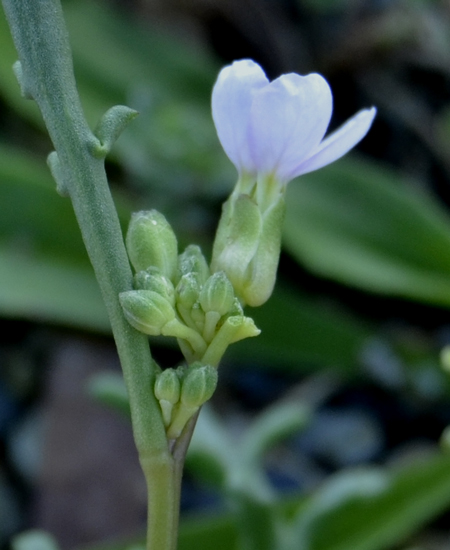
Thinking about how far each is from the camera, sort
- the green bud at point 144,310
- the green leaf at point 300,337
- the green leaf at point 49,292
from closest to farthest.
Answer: the green bud at point 144,310, the green leaf at point 49,292, the green leaf at point 300,337

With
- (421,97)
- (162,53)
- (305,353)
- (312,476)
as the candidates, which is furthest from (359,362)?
(162,53)

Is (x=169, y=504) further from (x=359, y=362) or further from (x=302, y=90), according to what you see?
(x=359, y=362)

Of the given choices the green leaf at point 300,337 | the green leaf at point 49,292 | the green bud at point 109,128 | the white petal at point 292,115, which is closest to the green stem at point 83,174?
the green bud at point 109,128

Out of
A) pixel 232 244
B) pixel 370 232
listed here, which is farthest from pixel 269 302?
pixel 232 244

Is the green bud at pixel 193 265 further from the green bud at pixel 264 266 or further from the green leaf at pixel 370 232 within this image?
the green leaf at pixel 370 232

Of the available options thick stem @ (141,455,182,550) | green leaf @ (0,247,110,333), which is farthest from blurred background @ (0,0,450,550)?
thick stem @ (141,455,182,550)

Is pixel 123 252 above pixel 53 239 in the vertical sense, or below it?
below

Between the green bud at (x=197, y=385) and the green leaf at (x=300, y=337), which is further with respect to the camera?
the green leaf at (x=300, y=337)

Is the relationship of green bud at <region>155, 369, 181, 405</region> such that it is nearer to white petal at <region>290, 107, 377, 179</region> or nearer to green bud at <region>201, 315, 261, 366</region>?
green bud at <region>201, 315, 261, 366</region>
